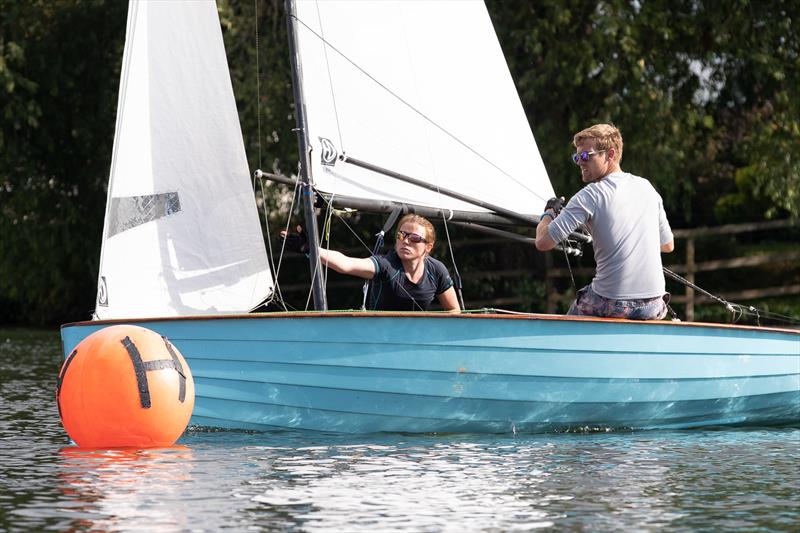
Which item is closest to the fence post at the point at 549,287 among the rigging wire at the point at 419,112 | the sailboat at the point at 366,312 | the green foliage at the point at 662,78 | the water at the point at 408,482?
the green foliage at the point at 662,78

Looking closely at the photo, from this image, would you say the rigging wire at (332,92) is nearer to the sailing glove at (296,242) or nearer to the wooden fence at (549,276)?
the sailing glove at (296,242)

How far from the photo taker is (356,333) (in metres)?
8.80

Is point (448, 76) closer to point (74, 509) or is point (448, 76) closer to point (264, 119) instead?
point (74, 509)

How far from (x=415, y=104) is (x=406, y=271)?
4.27ft

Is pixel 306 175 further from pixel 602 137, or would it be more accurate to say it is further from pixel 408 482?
pixel 408 482

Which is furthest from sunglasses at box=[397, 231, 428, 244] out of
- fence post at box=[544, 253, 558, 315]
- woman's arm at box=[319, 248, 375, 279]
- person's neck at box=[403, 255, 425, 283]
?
fence post at box=[544, 253, 558, 315]

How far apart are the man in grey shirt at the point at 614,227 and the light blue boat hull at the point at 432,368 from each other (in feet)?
0.63

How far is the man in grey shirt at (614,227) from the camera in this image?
A: 880cm

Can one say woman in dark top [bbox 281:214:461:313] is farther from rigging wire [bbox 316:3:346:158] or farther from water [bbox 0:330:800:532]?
water [bbox 0:330:800:532]

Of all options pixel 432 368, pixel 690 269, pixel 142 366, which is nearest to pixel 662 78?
pixel 690 269

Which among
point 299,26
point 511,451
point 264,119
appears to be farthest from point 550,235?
point 264,119

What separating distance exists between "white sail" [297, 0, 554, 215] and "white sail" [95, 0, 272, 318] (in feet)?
2.09

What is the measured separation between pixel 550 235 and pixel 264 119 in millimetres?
13159

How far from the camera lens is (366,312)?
8797mm
